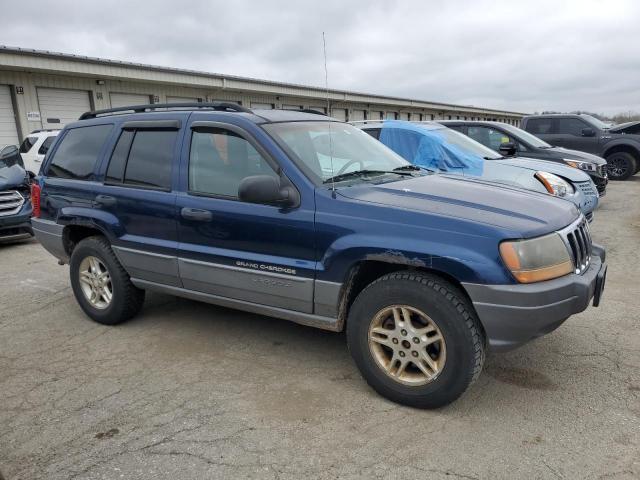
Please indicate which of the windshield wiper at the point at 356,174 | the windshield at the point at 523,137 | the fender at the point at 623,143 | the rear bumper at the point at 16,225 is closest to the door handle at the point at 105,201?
the windshield wiper at the point at 356,174

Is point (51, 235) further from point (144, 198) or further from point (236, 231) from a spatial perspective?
point (236, 231)

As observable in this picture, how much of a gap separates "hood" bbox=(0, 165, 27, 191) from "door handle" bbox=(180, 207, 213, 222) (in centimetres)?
577

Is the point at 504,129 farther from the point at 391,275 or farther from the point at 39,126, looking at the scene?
the point at 39,126

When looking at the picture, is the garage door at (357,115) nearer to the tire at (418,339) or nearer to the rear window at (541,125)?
the rear window at (541,125)

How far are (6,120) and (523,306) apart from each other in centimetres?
1675

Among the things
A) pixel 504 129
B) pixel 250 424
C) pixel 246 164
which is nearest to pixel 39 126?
pixel 504 129

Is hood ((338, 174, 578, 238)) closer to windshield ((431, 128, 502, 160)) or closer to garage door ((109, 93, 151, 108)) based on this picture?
windshield ((431, 128, 502, 160))

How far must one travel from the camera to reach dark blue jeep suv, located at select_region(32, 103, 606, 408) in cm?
278

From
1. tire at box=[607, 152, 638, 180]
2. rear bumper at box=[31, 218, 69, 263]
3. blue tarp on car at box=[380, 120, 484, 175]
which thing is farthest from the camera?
tire at box=[607, 152, 638, 180]

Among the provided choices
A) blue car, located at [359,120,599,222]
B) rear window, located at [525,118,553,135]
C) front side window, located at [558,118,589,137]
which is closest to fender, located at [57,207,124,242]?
blue car, located at [359,120,599,222]

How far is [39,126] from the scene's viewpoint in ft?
52.2

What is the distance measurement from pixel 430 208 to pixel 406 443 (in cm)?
131

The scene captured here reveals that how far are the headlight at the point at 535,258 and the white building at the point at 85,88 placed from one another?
11.3 metres

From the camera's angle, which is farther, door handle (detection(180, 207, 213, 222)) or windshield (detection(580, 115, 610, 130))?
windshield (detection(580, 115, 610, 130))
